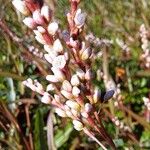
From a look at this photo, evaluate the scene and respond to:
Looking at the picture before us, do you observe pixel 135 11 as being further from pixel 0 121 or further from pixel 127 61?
pixel 0 121

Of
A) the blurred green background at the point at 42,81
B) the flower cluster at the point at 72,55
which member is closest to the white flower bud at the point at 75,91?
the flower cluster at the point at 72,55

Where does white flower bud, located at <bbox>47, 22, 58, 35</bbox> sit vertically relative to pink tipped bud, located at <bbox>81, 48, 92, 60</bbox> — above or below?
above

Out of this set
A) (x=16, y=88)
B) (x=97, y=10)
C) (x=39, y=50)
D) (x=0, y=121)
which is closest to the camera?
(x=0, y=121)

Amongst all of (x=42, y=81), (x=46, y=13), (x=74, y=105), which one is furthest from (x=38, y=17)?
(x=42, y=81)

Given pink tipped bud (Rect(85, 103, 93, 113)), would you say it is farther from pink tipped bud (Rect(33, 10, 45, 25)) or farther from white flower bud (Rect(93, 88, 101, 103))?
pink tipped bud (Rect(33, 10, 45, 25))

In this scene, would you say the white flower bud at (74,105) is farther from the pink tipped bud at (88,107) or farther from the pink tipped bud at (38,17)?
the pink tipped bud at (38,17)

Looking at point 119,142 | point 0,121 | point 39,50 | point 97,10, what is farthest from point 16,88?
point 97,10

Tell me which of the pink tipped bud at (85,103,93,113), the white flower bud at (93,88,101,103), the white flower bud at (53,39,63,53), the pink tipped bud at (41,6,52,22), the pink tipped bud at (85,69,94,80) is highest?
the pink tipped bud at (41,6,52,22)

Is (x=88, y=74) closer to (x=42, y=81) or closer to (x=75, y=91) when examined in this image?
(x=75, y=91)

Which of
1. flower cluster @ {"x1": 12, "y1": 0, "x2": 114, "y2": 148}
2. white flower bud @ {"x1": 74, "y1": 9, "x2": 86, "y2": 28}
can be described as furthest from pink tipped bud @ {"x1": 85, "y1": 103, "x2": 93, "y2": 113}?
white flower bud @ {"x1": 74, "y1": 9, "x2": 86, "y2": 28}
